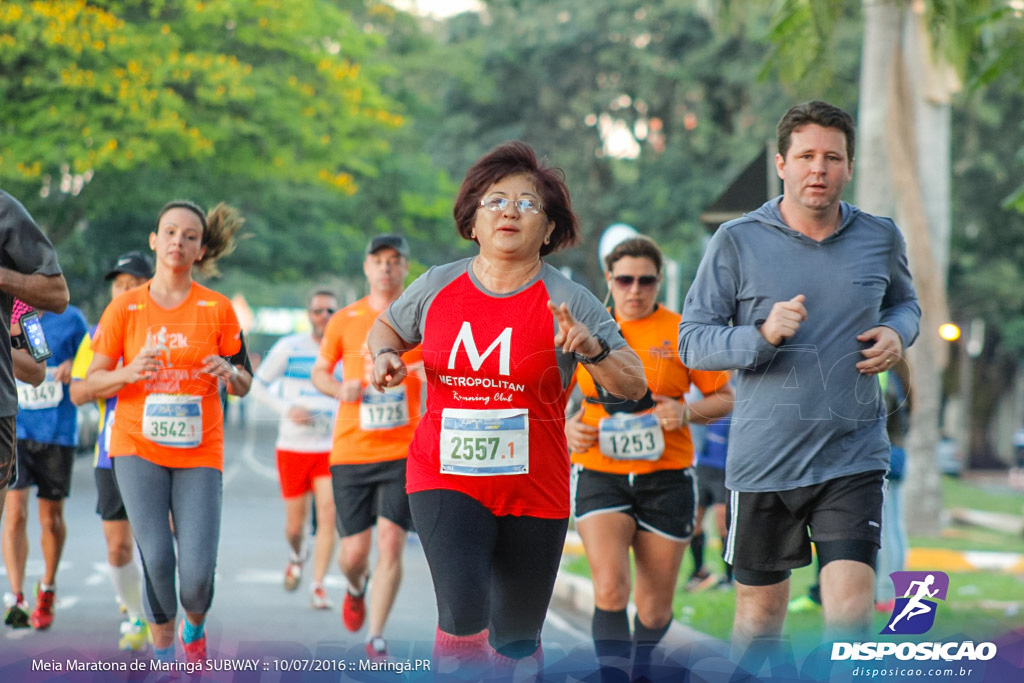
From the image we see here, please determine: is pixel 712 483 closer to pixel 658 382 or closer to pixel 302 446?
pixel 302 446

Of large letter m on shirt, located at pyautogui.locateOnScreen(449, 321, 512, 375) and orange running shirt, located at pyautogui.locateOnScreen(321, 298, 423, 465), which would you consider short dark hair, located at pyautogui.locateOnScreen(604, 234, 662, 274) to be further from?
large letter m on shirt, located at pyautogui.locateOnScreen(449, 321, 512, 375)

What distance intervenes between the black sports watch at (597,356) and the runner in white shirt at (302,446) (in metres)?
4.78

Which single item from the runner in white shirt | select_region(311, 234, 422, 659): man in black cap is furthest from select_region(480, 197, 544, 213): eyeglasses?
the runner in white shirt

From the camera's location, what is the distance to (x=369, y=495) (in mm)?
7199

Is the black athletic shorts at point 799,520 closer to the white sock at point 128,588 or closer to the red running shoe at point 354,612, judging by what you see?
the red running shoe at point 354,612

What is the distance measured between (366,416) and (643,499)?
189 cm

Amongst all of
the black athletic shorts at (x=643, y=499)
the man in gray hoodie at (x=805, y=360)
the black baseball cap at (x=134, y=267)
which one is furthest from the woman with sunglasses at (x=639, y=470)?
the black baseball cap at (x=134, y=267)

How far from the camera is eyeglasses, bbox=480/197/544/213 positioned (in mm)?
4367

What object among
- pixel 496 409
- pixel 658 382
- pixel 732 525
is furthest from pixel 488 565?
pixel 658 382

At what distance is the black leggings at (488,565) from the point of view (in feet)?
13.6

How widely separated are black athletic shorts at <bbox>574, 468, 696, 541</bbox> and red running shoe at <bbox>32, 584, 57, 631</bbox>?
3.33 metres

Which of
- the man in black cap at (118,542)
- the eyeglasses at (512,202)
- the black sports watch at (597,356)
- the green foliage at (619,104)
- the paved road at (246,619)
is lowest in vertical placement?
the paved road at (246,619)

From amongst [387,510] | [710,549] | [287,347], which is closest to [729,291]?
[387,510]

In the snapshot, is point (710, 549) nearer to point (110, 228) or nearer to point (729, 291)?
point (729, 291)
